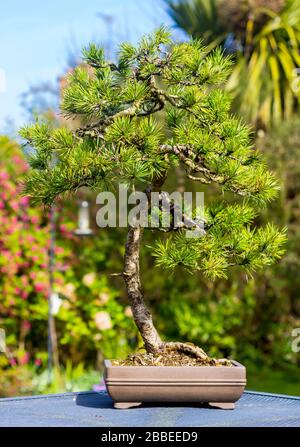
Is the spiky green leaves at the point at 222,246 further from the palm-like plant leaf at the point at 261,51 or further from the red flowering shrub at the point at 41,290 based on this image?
the palm-like plant leaf at the point at 261,51

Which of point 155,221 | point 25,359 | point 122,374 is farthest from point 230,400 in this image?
point 25,359

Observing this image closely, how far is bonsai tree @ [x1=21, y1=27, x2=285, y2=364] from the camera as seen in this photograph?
2.36m

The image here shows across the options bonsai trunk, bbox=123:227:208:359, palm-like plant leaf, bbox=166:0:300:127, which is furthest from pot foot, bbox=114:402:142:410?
palm-like plant leaf, bbox=166:0:300:127

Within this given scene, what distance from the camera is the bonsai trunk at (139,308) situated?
246 centimetres

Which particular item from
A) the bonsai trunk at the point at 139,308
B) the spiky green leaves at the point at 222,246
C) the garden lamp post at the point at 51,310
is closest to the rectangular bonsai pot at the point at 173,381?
the bonsai trunk at the point at 139,308

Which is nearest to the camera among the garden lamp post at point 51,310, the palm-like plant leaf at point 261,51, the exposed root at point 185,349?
the exposed root at point 185,349

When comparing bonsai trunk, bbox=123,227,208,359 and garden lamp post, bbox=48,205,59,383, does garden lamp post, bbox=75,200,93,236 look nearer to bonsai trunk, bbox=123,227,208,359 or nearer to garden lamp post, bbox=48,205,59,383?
garden lamp post, bbox=48,205,59,383

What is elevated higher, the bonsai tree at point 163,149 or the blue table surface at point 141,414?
the bonsai tree at point 163,149

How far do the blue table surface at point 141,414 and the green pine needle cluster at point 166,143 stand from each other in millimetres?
418

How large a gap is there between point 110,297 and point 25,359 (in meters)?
0.74

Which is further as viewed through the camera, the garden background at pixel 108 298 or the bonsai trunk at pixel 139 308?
the garden background at pixel 108 298

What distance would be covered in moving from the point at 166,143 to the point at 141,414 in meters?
0.83

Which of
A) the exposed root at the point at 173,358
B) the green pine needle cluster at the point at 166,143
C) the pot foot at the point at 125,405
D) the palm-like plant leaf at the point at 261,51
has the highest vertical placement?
the palm-like plant leaf at the point at 261,51
